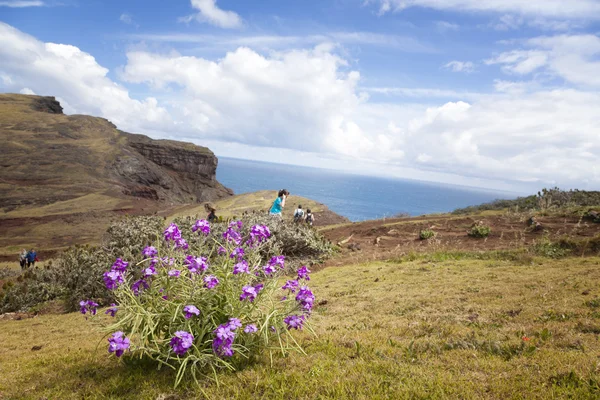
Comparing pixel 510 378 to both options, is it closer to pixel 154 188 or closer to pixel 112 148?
pixel 154 188

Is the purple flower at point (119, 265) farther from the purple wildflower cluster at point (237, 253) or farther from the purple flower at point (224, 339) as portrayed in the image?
the purple flower at point (224, 339)

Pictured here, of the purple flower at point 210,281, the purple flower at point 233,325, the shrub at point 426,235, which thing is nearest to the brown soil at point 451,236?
the shrub at point 426,235

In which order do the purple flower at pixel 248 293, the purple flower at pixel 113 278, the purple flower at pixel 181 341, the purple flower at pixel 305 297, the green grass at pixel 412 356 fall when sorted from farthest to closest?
the purple flower at pixel 305 297 < the purple flower at pixel 113 278 < the purple flower at pixel 248 293 < the green grass at pixel 412 356 < the purple flower at pixel 181 341

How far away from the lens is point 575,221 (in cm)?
1582

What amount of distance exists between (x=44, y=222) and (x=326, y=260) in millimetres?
59073

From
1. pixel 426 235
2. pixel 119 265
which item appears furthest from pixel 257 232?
pixel 426 235

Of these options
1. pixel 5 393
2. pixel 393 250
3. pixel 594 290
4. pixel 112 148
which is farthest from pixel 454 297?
pixel 112 148

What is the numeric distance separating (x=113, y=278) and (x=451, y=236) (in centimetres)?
1502

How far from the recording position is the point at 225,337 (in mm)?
3498

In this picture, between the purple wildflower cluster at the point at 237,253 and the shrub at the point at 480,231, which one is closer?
the purple wildflower cluster at the point at 237,253

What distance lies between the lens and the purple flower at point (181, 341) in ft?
11.3

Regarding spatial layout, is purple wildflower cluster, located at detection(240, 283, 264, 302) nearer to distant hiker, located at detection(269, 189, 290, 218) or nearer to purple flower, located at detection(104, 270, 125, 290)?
purple flower, located at detection(104, 270, 125, 290)

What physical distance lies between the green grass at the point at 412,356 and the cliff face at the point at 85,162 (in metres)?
77.7

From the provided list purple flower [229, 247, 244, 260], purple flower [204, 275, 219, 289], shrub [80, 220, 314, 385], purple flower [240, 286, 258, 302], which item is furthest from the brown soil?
purple flower [204, 275, 219, 289]
